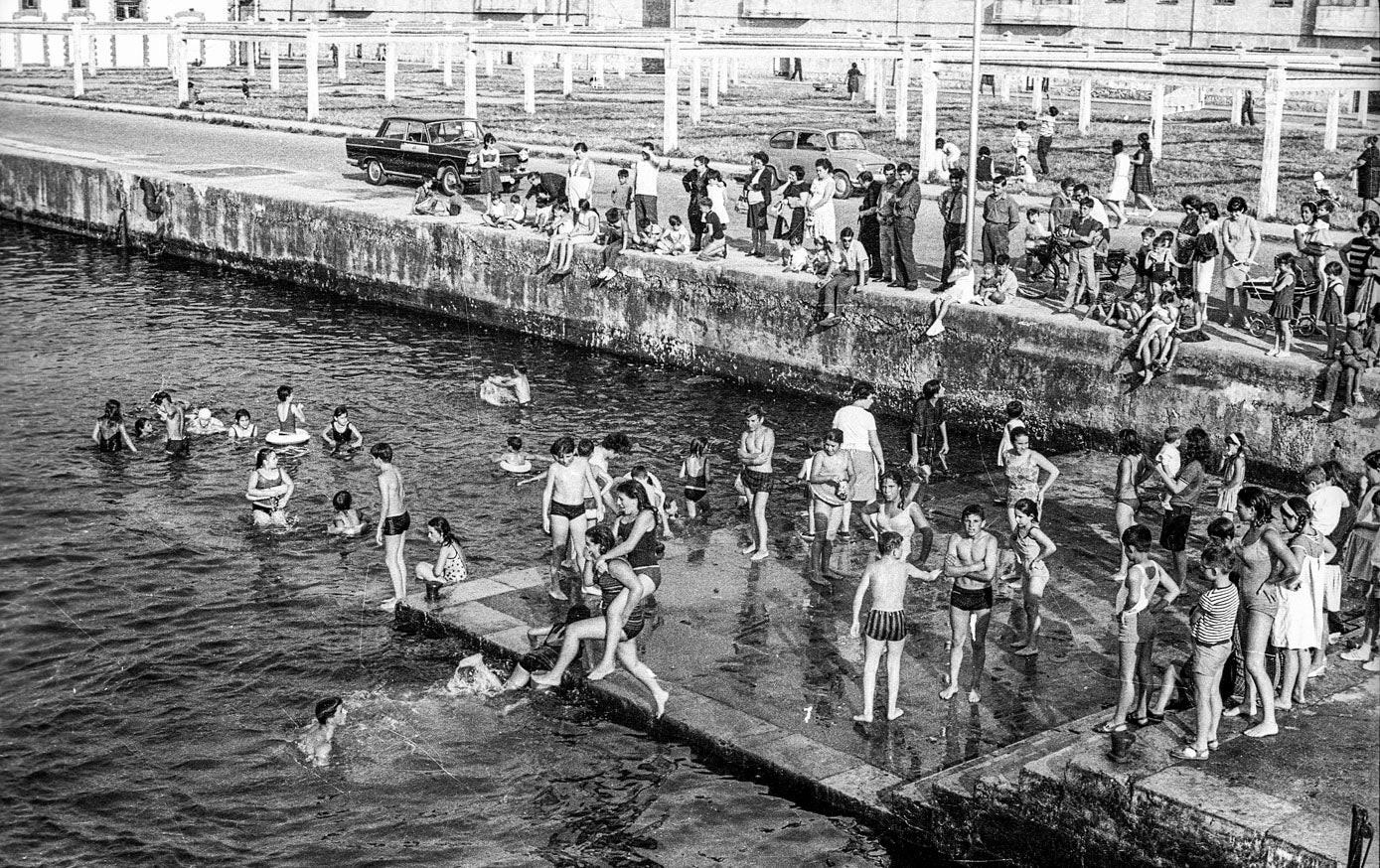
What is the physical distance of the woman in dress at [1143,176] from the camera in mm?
28234

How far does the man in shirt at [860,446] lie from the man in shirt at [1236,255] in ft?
22.5

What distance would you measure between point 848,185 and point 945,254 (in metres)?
8.55

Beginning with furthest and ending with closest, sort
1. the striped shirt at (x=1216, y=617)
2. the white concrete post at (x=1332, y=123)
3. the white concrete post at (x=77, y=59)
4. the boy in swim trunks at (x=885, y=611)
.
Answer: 1. the white concrete post at (x=77, y=59)
2. the white concrete post at (x=1332, y=123)
3. the boy in swim trunks at (x=885, y=611)
4. the striped shirt at (x=1216, y=617)

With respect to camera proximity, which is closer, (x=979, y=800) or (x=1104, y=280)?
(x=979, y=800)

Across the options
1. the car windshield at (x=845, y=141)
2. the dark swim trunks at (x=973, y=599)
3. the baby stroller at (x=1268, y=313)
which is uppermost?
the car windshield at (x=845, y=141)

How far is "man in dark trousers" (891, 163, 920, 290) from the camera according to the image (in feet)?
74.0

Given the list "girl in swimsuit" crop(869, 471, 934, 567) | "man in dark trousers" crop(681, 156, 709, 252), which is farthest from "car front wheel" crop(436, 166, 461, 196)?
"girl in swimsuit" crop(869, 471, 934, 567)

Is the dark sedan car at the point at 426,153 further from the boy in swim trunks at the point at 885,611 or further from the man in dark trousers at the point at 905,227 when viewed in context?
the boy in swim trunks at the point at 885,611

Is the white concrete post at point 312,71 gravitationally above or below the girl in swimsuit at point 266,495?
above

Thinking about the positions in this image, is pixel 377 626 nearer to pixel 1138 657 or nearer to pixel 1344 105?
pixel 1138 657

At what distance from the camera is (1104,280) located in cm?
2320

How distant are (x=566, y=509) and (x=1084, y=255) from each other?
29.9ft

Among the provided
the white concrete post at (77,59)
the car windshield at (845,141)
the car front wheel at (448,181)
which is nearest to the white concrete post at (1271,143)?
the car windshield at (845,141)

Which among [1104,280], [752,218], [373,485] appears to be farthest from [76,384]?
[1104,280]
